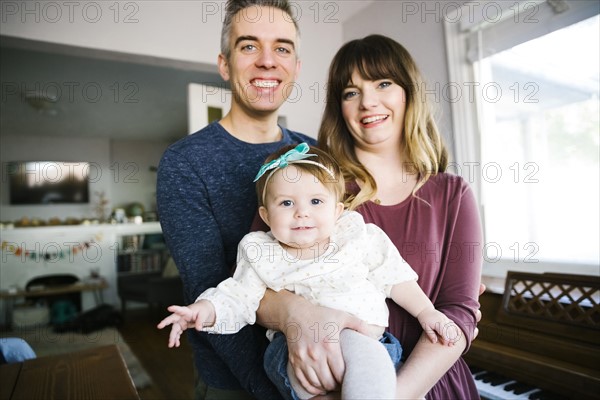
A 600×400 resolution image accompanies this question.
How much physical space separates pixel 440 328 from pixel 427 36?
7.90 ft

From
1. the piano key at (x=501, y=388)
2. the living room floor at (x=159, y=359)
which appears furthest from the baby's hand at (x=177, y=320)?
the living room floor at (x=159, y=359)

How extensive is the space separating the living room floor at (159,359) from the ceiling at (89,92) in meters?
2.72

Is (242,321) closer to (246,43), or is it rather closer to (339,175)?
(339,175)

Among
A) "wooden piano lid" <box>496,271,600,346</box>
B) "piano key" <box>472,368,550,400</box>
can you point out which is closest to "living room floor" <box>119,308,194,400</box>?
"piano key" <box>472,368,550,400</box>

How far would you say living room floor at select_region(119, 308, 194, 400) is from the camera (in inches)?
141

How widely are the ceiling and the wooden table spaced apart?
1.90 metres

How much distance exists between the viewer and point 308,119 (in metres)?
3.50

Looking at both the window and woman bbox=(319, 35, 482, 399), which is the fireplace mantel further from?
woman bbox=(319, 35, 482, 399)

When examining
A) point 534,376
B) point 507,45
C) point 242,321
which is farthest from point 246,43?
point 507,45

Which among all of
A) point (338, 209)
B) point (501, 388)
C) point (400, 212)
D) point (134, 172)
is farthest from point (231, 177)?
point (134, 172)

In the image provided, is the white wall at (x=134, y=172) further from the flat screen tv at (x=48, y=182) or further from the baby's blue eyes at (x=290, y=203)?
the baby's blue eyes at (x=290, y=203)

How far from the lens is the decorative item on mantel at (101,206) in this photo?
811 cm

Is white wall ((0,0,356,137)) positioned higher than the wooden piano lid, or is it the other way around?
white wall ((0,0,356,137))

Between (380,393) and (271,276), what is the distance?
1.19 ft
